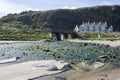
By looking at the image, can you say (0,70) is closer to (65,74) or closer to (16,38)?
(65,74)

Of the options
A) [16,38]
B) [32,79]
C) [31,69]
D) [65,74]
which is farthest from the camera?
[16,38]

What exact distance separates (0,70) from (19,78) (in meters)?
7.88

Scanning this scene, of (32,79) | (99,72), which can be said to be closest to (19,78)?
(32,79)

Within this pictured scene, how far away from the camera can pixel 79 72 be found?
49.0m

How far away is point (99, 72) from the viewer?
160 feet

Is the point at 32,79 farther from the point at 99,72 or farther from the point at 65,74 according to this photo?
the point at 99,72

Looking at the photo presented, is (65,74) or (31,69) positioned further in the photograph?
(31,69)

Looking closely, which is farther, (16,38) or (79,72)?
(16,38)

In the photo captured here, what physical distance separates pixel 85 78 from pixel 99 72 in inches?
226

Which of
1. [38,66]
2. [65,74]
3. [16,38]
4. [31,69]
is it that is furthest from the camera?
[16,38]

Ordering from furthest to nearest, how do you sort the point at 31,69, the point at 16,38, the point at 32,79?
the point at 16,38 < the point at 31,69 < the point at 32,79

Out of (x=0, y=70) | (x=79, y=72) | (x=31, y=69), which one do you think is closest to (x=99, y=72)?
(x=79, y=72)

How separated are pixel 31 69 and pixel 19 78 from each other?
796 centimetres

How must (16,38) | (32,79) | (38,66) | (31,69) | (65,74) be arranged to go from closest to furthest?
(32,79)
(65,74)
(31,69)
(38,66)
(16,38)
